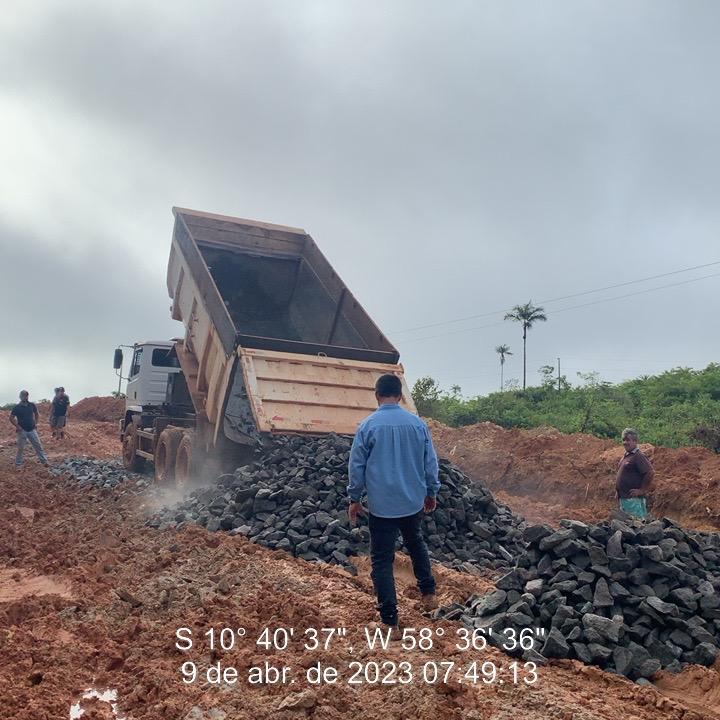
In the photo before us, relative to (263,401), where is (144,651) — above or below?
below

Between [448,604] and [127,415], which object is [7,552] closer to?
[448,604]

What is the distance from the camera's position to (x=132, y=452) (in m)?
13.2

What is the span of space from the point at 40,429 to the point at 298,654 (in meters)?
22.5

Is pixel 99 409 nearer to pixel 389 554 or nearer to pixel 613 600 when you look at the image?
pixel 389 554

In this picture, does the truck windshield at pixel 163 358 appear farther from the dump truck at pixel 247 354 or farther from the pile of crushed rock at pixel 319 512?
the pile of crushed rock at pixel 319 512

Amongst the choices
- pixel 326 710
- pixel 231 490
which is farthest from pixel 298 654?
pixel 231 490

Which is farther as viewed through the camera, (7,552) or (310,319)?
(310,319)

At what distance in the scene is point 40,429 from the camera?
24.0 meters

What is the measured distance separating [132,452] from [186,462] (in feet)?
12.8

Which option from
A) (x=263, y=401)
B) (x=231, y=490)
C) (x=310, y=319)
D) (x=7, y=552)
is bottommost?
(x=7, y=552)

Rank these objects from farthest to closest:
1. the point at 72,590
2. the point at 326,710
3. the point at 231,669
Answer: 1. the point at 72,590
2. the point at 231,669
3. the point at 326,710

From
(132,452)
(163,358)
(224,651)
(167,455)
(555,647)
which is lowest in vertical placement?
(224,651)

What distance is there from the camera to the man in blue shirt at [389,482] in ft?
15.0

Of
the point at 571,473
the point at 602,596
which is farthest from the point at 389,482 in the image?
the point at 571,473
